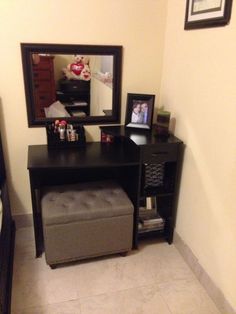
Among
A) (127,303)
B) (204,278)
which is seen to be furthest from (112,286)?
(204,278)

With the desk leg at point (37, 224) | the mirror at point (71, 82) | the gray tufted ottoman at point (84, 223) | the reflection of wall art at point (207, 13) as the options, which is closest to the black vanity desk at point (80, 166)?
the desk leg at point (37, 224)

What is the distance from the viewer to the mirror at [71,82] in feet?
6.29

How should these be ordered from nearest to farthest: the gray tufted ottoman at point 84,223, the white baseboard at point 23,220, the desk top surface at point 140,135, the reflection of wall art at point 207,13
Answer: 1. the reflection of wall art at point 207,13
2. the gray tufted ottoman at point 84,223
3. the desk top surface at point 140,135
4. the white baseboard at point 23,220

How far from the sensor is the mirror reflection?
1.95 m

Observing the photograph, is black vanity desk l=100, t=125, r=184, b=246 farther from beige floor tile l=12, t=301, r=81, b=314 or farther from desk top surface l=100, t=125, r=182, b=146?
beige floor tile l=12, t=301, r=81, b=314

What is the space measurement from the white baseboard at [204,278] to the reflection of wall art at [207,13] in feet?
4.71

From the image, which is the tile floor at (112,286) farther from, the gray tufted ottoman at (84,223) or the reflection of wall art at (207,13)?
the reflection of wall art at (207,13)

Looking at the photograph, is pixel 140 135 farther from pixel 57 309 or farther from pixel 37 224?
pixel 57 309

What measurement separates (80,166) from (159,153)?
1.72 ft

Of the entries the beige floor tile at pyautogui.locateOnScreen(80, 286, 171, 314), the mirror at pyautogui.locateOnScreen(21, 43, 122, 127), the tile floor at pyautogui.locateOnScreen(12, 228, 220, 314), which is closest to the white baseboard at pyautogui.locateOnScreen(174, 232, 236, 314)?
the tile floor at pyautogui.locateOnScreen(12, 228, 220, 314)

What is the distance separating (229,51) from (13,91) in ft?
4.58

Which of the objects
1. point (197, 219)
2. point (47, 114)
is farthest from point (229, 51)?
point (47, 114)

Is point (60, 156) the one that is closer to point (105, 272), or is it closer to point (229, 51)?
point (105, 272)

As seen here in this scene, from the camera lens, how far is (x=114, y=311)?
1.59 m
